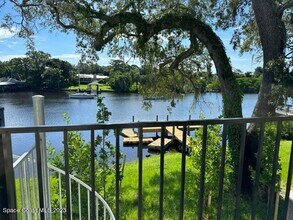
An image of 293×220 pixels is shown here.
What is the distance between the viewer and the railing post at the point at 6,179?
112 centimetres

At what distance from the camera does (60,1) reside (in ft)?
15.4

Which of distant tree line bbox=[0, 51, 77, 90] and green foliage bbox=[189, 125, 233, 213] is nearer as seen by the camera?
green foliage bbox=[189, 125, 233, 213]

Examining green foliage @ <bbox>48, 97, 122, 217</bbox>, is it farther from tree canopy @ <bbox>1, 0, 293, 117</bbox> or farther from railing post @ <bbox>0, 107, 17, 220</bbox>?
tree canopy @ <bbox>1, 0, 293, 117</bbox>

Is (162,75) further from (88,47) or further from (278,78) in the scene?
(278,78)

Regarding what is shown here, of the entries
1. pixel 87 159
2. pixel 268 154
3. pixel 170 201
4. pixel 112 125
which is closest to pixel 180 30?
pixel 268 154

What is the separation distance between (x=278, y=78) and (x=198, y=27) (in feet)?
5.09

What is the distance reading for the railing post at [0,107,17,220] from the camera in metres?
1.12

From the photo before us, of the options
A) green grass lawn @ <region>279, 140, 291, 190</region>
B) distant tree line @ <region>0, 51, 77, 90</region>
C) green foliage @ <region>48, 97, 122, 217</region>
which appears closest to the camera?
green foliage @ <region>48, 97, 122, 217</region>

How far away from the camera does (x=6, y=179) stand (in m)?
1.15

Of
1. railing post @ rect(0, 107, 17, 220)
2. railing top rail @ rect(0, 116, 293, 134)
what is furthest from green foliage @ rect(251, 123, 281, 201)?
railing post @ rect(0, 107, 17, 220)

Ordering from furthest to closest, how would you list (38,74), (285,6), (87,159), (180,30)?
(38,74)
(180,30)
(285,6)
(87,159)

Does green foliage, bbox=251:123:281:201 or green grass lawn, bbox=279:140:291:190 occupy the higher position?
green foliage, bbox=251:123:281:201

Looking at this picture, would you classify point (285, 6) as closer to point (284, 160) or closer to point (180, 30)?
point (180, 30)

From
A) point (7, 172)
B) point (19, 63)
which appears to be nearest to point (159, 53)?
point (7, 172)
